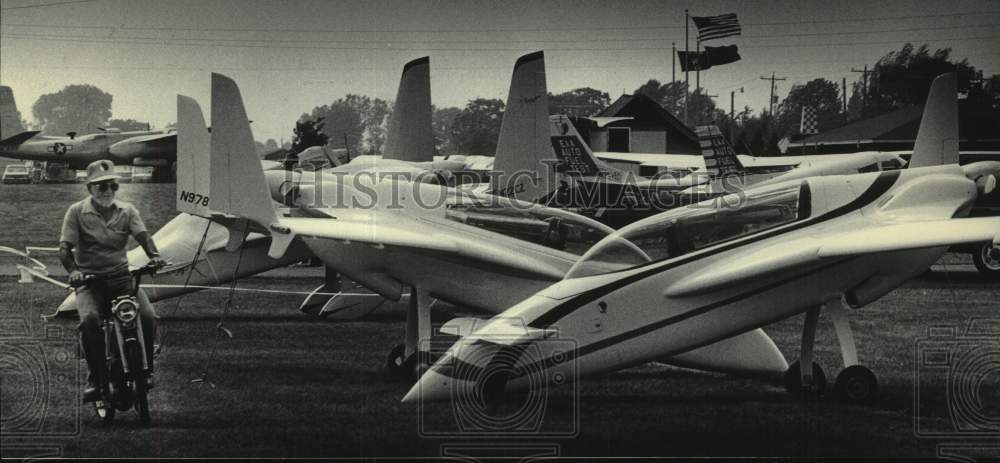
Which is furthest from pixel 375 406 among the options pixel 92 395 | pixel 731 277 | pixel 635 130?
pixel 635 130

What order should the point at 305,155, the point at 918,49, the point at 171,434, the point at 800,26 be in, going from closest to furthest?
the point at 171,434 → the point at 800,26 → the point at 918,49 → the point at 305,155

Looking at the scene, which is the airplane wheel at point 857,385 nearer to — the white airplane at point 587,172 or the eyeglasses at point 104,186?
the white airplane at point 587,172

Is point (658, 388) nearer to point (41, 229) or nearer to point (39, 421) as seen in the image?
point (39, 421)

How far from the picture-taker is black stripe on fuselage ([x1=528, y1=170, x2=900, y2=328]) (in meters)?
7.02

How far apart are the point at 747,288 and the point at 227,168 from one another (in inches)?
162

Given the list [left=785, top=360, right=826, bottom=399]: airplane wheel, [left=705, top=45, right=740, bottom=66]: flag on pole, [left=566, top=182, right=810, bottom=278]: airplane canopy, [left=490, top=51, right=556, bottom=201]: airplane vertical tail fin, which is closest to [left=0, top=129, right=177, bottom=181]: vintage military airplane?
[left=490, top=51, right=556, bottom=201]: airplane vertical tail fin

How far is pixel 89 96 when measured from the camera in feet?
42.3

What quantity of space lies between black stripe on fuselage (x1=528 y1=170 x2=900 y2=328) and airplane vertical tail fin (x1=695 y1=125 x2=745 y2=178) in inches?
585

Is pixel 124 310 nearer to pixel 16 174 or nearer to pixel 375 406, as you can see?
pixel 375 406

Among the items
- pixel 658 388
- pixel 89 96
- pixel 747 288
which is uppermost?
pixel 89 96

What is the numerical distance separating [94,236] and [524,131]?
524 centimetres

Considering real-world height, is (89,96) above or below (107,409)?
above

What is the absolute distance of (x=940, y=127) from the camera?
9.48m

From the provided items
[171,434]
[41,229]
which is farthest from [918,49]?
[41,229]
